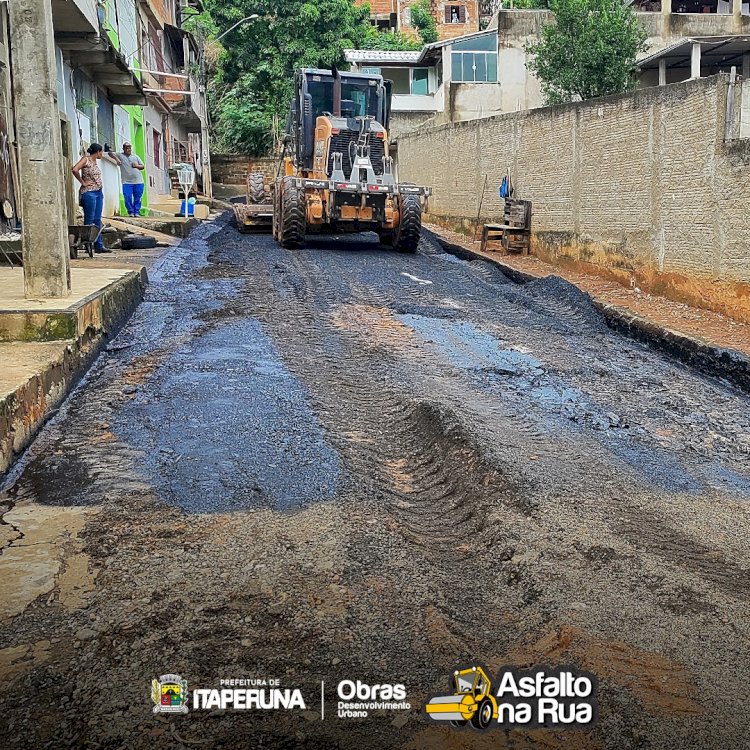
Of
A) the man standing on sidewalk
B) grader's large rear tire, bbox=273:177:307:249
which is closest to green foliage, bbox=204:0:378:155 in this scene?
the man standing on sidewalk

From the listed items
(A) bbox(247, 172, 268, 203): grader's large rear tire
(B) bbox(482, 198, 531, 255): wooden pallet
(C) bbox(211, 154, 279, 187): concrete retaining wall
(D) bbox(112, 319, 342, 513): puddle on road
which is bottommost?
(D) bbox(112, 319, 342, 513): puddle on road

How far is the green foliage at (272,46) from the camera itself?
3709 centimetres

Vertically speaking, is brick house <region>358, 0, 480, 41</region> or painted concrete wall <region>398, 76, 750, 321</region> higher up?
brick house <region>358, 0, 480, 41</region>

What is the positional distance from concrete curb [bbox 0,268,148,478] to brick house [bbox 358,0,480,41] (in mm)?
52226

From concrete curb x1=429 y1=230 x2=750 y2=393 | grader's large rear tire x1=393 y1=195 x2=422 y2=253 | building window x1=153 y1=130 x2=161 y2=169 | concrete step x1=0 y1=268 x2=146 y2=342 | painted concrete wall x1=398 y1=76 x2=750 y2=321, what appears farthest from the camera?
building window x1=153 y1=130 x2=161 y2=169

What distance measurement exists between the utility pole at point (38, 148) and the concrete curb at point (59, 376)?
0.46 meters

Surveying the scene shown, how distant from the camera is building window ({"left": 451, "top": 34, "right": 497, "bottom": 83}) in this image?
112 feet

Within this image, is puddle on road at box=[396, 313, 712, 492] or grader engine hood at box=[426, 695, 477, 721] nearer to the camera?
grader engine hood at box=[426, 695, 477, 721]

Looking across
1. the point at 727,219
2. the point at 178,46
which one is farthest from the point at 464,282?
the point at 178,46

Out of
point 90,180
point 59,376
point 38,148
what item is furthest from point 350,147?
point 59,376

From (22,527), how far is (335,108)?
13.9 meters

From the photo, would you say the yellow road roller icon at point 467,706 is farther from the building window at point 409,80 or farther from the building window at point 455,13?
the building window at point 455,13

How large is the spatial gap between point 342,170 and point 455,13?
45876 mm

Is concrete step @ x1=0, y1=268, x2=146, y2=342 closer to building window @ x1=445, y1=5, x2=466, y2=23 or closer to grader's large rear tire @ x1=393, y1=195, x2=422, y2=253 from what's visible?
grader's large rear tire @ x1=393, y1=195, x2=422, y2=253
